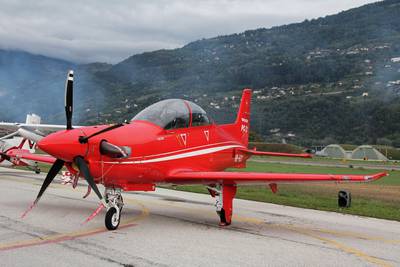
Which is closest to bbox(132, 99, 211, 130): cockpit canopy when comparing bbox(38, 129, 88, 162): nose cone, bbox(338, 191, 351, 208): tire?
bbox(38, 129, 88, 162): nose cone

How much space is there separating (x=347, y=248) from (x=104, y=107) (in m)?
78.9

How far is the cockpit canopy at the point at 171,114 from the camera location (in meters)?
9.32

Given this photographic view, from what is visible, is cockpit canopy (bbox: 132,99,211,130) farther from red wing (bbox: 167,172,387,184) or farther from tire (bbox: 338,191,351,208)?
tire (bbox: 338,191,351,208)

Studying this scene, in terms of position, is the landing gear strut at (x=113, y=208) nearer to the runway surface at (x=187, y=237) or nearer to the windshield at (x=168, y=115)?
the runway surface at (x=187, y=237)

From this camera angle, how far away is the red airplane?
A: 7.77m

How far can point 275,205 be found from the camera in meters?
13.5

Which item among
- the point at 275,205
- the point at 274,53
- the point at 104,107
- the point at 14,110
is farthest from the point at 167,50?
the point at 275,205

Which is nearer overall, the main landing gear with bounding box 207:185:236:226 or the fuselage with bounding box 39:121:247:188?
the fuselage with bounding box 39:121:247:188

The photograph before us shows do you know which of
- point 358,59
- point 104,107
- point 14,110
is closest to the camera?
point 14,110

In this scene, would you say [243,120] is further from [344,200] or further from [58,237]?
[58,237]

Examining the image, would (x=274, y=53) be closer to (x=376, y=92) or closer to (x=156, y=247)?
(x=376, y=92)

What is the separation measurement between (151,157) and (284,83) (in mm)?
149003

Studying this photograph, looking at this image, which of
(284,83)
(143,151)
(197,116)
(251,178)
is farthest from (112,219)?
(284,83)

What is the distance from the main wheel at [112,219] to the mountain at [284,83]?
187 feet
